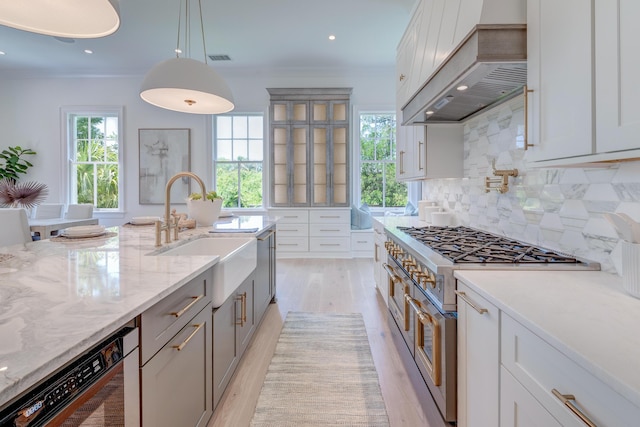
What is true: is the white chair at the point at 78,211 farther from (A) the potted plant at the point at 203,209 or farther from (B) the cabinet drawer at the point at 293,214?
(A) the potted plant at the point at 203,209

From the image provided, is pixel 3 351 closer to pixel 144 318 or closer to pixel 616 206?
pixel 144 318

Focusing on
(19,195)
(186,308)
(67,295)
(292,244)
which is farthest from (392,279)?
(19,195)

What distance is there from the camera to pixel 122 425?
841mm

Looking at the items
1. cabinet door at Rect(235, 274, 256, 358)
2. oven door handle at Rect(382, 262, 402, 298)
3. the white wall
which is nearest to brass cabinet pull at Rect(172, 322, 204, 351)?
cabinet door at Rect(235, 274, 256, 358)

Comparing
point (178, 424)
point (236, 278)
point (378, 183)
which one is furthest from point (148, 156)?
point (178, 424)

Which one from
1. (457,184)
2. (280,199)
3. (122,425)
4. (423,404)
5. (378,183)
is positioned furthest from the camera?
(378,183)

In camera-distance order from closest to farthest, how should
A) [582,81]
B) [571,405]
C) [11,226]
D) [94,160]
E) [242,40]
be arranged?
1. [571,405]
2. [582,81]
3. [11,226]
4. [242,40]
5. [94,160]

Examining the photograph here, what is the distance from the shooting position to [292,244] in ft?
18.0

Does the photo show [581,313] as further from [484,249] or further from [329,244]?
[329,244]

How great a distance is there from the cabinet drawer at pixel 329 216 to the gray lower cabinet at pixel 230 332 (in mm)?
3222

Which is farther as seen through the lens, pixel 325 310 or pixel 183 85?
pixel 325 310

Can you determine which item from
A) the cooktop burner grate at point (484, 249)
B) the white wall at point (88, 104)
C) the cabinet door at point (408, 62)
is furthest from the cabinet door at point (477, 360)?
the white wall at point (88, 104)

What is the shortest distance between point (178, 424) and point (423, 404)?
1255mm

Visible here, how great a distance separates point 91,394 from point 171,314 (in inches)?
14.9
